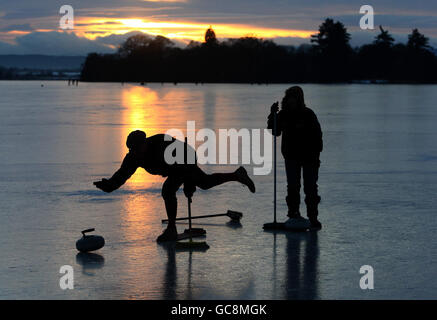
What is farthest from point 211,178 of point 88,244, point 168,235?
point 88,244

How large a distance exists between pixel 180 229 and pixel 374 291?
339 cm

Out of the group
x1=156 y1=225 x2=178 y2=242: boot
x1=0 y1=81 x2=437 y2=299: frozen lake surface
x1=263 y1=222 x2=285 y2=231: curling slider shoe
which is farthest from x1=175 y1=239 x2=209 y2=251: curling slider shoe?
x1=263 y1=222 x2=285 y2=231: curling slider shoe

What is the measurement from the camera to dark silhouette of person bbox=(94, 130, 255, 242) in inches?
314

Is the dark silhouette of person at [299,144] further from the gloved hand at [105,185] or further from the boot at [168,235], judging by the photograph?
the gloved hand at [105,185]

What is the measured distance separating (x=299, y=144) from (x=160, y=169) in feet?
6.26

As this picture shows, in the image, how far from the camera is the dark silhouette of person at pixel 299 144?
912 centimetres

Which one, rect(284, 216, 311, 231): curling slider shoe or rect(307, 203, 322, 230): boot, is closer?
rect(284, 216, 311, 231): curling slider shoe

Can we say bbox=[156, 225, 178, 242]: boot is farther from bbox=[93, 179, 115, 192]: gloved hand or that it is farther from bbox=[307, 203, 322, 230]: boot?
bbox=[307, 203, 322, 230]: boot

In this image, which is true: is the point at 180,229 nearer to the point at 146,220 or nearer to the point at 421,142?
the point at 146,220

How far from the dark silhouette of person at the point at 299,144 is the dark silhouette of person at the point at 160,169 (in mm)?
1225

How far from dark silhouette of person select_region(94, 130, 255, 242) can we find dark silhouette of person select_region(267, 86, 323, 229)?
4.02 feet

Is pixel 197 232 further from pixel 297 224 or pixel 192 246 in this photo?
pixel 297 224

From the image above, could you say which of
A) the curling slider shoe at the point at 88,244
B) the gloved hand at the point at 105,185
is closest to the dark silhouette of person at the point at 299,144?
the gloved hand at the point at 105,185

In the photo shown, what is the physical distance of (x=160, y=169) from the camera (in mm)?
8242
